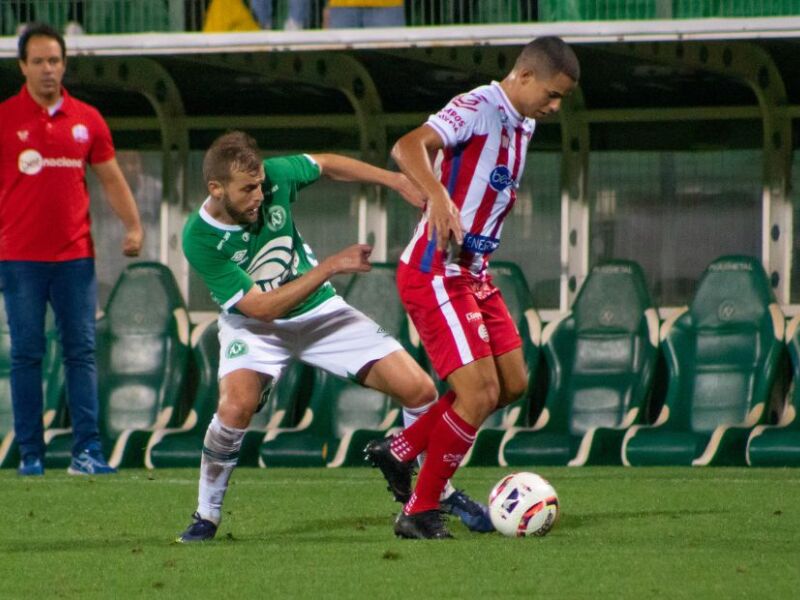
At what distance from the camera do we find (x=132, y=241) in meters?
10.5

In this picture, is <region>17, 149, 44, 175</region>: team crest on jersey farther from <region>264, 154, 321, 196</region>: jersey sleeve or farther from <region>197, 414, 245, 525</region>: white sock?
<region>197, 414, 245, 525</region>: white sock

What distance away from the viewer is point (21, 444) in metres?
11.0

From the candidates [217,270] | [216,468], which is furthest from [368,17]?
[216,468]

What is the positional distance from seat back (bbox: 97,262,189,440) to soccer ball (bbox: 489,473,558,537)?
19.4 feet

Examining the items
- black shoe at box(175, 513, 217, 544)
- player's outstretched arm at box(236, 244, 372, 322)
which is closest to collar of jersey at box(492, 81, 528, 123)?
player's outstretched arm at box(236, 244, 372, 322)

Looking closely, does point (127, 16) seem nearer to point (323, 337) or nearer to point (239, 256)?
point (323, 337)

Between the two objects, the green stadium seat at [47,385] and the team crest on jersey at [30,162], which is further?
the green stadium seat at [47,385]

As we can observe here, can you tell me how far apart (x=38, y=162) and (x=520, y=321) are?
3633 millimetres

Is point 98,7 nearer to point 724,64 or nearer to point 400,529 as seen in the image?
point 724,64

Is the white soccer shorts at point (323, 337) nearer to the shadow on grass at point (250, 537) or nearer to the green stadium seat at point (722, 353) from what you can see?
the shadow on grass at point (250, 537)

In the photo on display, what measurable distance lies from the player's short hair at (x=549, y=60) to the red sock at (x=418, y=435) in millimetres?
1340

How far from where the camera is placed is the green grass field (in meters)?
6.16

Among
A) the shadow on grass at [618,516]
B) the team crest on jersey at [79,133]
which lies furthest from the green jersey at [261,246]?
the team crest on jersey at [79,133]

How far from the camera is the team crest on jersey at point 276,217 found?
7.86 meters
